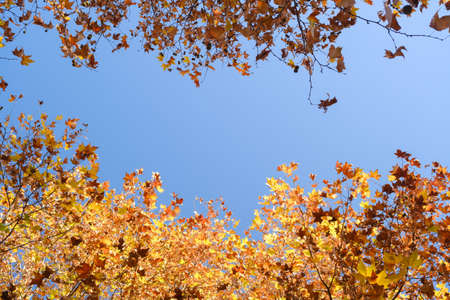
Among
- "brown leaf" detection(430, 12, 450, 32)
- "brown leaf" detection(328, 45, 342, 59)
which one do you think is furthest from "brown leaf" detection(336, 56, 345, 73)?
"brown leaf" detection(430, 12, 450, 32)

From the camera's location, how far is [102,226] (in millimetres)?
5668

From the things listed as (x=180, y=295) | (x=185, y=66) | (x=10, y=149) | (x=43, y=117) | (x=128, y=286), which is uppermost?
(x=185, y=66)

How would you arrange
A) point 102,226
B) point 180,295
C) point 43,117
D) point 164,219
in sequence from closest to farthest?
point 180,295 < point 43,117 < point 164,219 < point 102,226

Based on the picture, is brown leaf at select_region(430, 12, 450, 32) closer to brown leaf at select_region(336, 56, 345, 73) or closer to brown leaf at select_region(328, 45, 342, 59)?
brown leaf at select_region(328, 45, 342, 59)

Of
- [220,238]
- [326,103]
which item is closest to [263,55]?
[326,103]

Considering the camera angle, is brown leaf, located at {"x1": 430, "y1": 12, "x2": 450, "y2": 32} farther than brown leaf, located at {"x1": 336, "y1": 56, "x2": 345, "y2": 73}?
No

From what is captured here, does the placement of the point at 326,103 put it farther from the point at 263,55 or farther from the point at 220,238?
the point at 220,238

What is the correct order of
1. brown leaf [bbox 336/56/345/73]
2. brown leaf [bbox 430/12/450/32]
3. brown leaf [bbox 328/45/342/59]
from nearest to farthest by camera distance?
brown leaf [bbox 430/12/450/32]
brown leaf [bbox 328/45/342/59]
brown leaf [bbox 336/56/345/73]

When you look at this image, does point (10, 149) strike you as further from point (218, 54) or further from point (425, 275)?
point (425, 275)

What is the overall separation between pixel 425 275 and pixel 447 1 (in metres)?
3.64

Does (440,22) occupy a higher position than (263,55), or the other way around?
(263,55)

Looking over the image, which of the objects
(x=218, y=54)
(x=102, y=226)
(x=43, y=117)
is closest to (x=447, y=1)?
(x=218, y=54)

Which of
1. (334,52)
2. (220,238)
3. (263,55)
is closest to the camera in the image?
(334,52)

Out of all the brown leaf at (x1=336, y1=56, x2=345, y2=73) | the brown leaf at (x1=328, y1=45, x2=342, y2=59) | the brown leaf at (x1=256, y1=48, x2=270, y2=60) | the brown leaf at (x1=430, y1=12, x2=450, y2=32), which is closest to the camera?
the brown leaf at (x1=430, y1=12, x2=450, y2=32)
